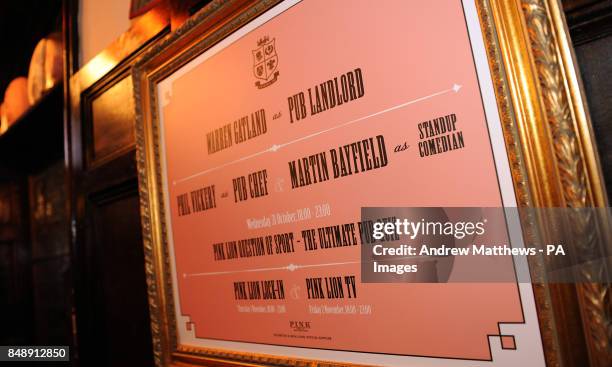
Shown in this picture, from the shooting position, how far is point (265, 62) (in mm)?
833

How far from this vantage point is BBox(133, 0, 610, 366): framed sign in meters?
0.51

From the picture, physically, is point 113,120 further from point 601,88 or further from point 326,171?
point 601,88

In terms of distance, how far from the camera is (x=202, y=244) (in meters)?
0.98

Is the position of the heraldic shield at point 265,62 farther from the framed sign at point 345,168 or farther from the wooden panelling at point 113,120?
the wooden panelling at point 113,120

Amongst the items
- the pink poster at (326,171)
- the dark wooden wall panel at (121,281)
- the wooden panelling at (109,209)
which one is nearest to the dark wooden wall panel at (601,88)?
the pink poster at (326,171)

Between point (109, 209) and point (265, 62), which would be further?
point (109, 209)

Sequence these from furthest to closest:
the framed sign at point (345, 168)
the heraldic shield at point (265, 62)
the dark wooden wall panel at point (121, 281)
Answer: the dark wooden wall panel at point (121, 281), the heraldic shield at point (265, 62), the framed sign at point (345, 168)

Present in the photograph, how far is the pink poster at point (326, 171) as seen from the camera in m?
0.57

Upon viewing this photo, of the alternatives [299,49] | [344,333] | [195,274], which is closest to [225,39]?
[299,49]

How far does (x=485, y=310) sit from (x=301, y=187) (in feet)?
1.17

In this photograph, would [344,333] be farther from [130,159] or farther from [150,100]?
[130,159]

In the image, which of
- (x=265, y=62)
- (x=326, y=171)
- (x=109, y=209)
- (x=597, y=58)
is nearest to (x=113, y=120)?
(x=109, y=209)

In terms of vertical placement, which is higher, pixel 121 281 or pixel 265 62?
pixel 265 62

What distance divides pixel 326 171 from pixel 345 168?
4 cm
